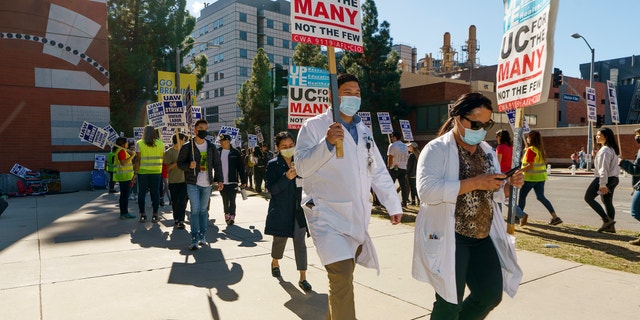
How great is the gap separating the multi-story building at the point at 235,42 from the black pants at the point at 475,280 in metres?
69.8

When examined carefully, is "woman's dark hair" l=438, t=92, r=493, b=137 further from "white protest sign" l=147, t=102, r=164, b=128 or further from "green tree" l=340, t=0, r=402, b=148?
"green tree" l=340, t=0, r=402, b=148

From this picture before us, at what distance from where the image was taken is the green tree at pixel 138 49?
82.4ft

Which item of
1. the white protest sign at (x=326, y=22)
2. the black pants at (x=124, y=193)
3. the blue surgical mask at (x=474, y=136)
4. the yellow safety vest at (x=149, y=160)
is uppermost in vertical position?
the white protest sign at (x=326, y=22)

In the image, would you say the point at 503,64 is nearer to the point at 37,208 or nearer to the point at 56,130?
the point at 37,208

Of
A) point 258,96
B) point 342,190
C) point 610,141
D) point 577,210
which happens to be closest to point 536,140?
point 610,141

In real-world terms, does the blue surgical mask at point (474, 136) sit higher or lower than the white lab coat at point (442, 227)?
higher

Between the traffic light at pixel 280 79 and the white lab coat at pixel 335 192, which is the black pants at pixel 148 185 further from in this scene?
the white lab coat at pixel 335 192

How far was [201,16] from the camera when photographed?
3137 inches

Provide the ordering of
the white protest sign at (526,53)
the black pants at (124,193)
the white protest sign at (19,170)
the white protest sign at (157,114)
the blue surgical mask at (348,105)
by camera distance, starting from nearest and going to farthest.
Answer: the blue surgical mask at (348,105) → the white protest sign at (526,53) → the black pants at (124,193) → the white protest sign at (157,114) → the white protest sign at (19,170)

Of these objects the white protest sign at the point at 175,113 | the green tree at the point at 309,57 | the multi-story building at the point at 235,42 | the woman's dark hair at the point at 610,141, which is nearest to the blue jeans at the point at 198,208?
the white protest sign at the point at 175,113

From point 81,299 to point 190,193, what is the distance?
2454 millimetres

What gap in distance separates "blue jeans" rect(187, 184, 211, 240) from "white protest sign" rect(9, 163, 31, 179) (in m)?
12.7

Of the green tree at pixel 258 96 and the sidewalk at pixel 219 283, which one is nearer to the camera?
the sidewalk at pixel 219 283

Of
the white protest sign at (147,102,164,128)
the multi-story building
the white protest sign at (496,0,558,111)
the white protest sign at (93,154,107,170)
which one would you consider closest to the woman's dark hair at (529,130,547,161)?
the white protest sign at (496,0,558,111)
